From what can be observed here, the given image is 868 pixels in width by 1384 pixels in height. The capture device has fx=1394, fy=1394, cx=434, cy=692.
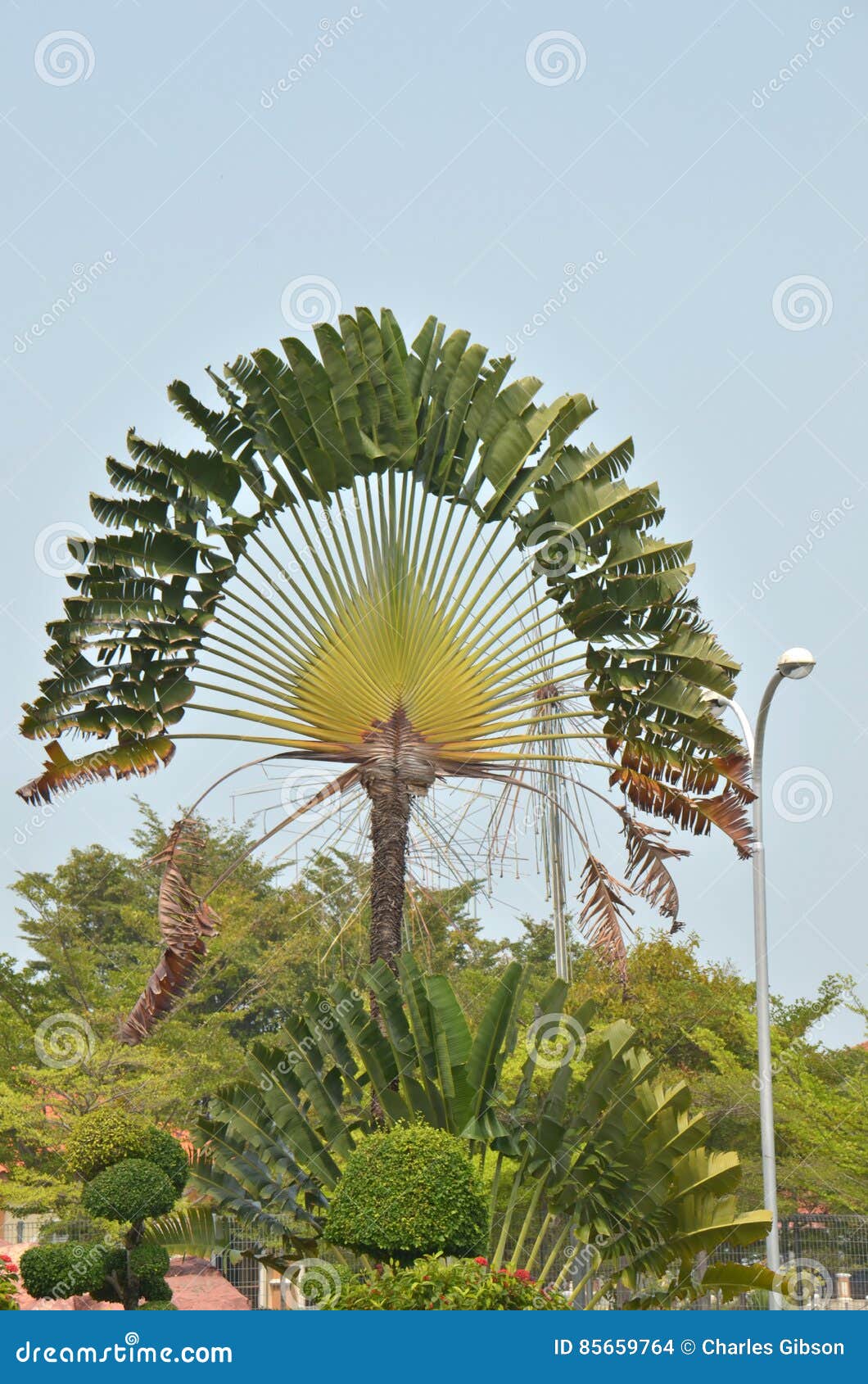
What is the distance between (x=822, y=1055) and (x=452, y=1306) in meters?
21.2

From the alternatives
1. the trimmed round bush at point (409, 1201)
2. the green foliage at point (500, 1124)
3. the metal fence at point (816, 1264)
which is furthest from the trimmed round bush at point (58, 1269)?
the metal fence at point (816, 1264)

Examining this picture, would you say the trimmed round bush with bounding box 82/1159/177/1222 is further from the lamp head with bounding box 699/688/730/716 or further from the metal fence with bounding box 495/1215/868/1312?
the metal fence with bounding box 495/1215/868/1312

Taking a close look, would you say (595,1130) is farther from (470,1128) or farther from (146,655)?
(146,655)

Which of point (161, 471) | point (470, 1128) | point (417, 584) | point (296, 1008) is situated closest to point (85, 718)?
point (161, 471)

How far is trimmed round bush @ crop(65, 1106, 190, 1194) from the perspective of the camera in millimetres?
12664

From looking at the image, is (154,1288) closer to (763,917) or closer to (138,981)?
(763,917)

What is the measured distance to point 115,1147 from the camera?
1272cm

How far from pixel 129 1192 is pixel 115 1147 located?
52 centimetres

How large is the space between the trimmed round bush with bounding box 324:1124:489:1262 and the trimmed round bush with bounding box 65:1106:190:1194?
2744 mm

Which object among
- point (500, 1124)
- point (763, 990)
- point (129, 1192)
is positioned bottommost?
point (129, 1192)

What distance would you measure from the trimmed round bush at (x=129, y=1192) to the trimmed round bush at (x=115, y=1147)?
0.13m

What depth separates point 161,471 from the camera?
1434 cm

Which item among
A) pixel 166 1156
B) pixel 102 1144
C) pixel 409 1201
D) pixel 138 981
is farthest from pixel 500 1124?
pixel 138 981

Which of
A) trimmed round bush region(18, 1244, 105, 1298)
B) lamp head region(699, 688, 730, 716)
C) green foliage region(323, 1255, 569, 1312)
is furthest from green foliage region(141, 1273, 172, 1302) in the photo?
lamp head region(699, 688, 730, 716)
